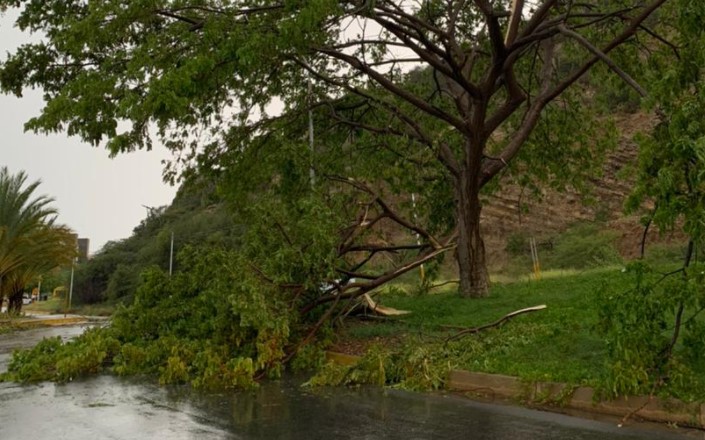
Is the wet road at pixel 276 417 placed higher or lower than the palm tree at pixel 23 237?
lower

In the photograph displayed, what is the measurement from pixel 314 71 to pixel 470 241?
5.81 m

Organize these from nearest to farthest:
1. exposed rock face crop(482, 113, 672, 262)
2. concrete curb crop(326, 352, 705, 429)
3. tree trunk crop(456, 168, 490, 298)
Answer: concrete curb crop(326, 352, 705, 429) < tree trunk crop(456, 168, 490, 298) < exposed rock face crop(482, 113, 672, 262)

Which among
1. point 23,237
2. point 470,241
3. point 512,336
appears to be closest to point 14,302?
point 23,237

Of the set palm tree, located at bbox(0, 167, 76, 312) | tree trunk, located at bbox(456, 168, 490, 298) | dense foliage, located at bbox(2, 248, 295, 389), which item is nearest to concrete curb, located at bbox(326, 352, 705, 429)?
dense foliage, located at bbox(2, 248, 295, 389)

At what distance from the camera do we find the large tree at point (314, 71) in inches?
408

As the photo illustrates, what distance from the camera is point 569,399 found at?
24.2ft

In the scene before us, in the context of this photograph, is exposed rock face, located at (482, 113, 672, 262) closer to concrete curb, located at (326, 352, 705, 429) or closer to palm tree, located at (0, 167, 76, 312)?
palm tree, located at (0, 167, 76, 312)

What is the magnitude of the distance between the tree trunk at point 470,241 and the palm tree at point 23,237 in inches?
815

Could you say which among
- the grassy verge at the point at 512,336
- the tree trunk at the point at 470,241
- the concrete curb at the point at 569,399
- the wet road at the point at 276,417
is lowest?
the wet road at the point at 276,417

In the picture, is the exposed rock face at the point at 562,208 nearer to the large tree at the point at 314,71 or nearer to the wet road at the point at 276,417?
the large tree at the point at 314,71

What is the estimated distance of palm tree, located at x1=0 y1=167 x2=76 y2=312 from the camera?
28031mm

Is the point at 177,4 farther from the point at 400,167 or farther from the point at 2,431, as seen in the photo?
the point at 2,431

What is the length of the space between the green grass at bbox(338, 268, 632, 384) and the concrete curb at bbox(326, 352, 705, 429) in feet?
0.58

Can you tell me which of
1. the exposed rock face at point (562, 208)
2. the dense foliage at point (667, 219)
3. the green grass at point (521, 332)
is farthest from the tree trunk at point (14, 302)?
the dense foliage at point (667, 219)
